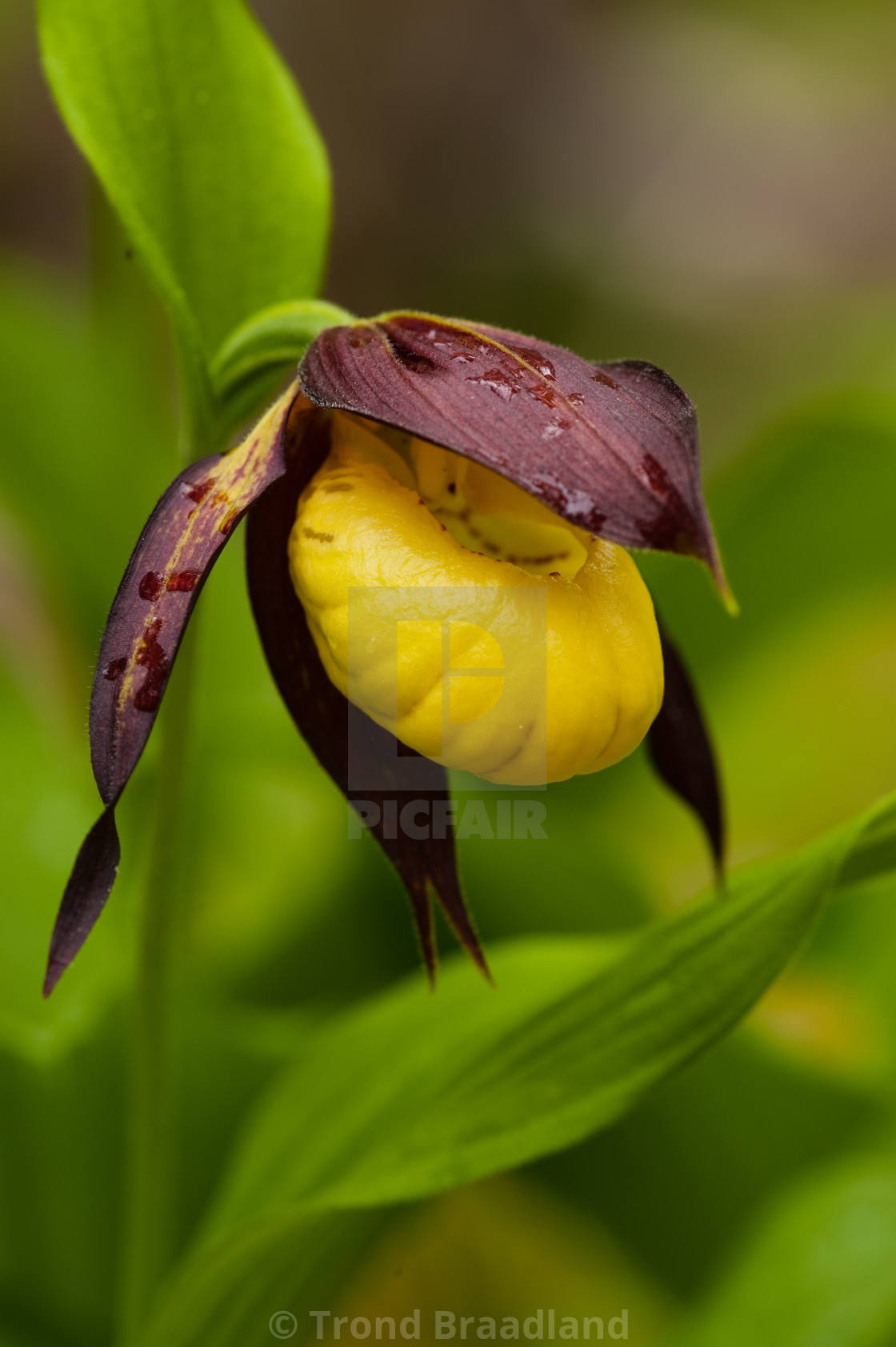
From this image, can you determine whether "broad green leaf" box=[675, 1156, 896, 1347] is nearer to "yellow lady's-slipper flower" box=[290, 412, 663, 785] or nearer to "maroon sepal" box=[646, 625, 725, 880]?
"maroon sepal" box=[646, 625, 725, 880]

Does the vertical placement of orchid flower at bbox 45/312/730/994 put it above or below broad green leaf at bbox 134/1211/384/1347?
above

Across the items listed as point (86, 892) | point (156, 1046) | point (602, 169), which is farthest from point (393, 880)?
point (602, 169)

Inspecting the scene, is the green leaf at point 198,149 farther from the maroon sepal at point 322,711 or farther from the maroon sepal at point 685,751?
the maroon sepal at point 685,751

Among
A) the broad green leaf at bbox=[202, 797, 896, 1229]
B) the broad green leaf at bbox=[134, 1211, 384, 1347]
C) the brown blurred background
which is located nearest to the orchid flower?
the broad green leaf at bbox=[202, 797, 896, 1229]

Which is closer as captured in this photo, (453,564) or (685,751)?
(453,564)

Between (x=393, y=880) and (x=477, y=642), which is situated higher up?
(x=477, y=642)

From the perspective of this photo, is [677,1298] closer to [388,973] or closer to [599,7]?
[388,973]

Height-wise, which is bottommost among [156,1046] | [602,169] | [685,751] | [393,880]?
[393,880]

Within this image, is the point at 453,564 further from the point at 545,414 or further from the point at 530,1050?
the point at 530,1050
